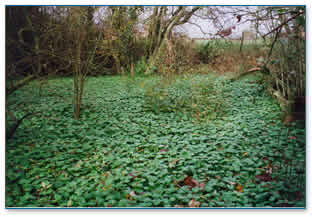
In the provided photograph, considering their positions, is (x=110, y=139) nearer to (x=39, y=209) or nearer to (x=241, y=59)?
(x=39, y=209)

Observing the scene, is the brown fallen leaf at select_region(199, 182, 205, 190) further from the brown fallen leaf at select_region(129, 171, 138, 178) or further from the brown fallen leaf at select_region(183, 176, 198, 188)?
the brown fallen leaf at select_region(129, 171, 138, 178)

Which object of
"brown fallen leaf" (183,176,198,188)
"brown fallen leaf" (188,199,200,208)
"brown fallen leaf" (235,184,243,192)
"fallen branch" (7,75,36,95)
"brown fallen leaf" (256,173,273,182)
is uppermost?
"fallen branch" (7,75,36,95)

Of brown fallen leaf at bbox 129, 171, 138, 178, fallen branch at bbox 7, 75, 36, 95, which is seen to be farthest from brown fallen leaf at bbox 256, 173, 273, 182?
fallen branch at bbox 7, 75, 36, 95

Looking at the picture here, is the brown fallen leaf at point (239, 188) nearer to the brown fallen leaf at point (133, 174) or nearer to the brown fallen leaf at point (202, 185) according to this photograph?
Answer: the brown fallen leaf at point (202, 185)

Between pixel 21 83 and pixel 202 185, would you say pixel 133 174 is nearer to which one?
pixel 202 185

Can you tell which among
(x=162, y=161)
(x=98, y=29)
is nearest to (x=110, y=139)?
(x=162, y=161)

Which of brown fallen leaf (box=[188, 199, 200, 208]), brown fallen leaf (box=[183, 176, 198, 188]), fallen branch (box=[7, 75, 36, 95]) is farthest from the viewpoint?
fallen branch (box=[7, 75, 36, 95])

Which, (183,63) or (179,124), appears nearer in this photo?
(179,124)

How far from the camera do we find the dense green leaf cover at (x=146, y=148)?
5.78ft

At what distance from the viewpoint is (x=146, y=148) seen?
2.22 m

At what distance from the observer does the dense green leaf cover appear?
1.76 metres

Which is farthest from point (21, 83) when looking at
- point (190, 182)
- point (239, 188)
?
point (239, 188)
